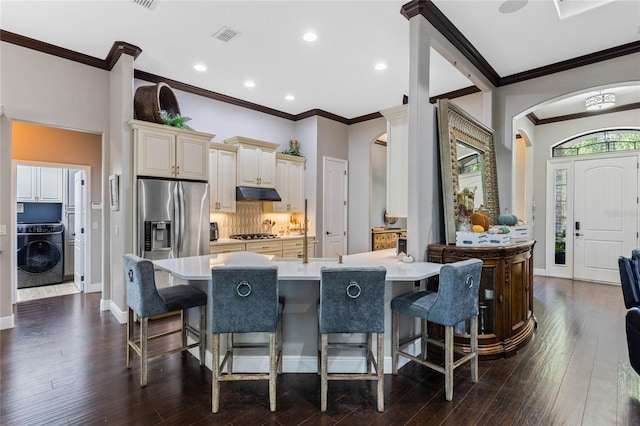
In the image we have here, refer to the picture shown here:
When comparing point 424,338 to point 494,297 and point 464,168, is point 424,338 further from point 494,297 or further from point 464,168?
point 464,168

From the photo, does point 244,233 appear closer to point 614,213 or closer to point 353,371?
point 353,371

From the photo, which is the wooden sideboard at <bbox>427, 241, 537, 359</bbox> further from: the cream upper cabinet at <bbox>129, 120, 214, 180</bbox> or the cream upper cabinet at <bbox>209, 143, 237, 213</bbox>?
the cream upper cabinet at <bbox>209, 143, 237, 213</bbox>

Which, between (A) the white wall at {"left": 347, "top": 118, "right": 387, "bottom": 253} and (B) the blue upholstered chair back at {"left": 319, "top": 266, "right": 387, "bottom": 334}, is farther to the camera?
(A) the white wall at {"left": 347, "top": 118, "right": 387, "bottom": 253}

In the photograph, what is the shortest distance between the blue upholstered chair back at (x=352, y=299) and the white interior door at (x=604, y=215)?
6.10 m

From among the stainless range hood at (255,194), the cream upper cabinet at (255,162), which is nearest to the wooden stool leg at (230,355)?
the stainless range hood at (255,194)

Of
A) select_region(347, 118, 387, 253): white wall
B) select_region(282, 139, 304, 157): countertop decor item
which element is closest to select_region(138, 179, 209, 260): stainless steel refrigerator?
select_region(282, 139, 304, 157): countertop decor item

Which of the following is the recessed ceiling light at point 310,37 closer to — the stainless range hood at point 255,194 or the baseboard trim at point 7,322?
A: the stainless range hood at point 255,194

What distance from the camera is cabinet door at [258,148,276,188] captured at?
A: 5684 mm

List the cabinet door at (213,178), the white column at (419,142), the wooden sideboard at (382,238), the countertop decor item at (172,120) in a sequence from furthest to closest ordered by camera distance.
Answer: the wooden sideboard at (382,238), the cabinet door at (213,178), the countertop decor item at (172,120), the white column at (419,142)

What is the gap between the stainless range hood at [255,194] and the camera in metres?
5.35

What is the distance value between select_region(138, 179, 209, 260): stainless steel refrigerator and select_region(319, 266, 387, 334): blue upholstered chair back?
2.75 meters

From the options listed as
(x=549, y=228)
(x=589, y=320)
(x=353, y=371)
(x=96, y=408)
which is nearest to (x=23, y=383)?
(x=96, y=408)

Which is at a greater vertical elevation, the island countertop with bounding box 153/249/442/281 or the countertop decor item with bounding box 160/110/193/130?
the countertop decor item with bounding box 160/110/193/130

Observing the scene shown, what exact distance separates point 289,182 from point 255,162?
0.85 meters
